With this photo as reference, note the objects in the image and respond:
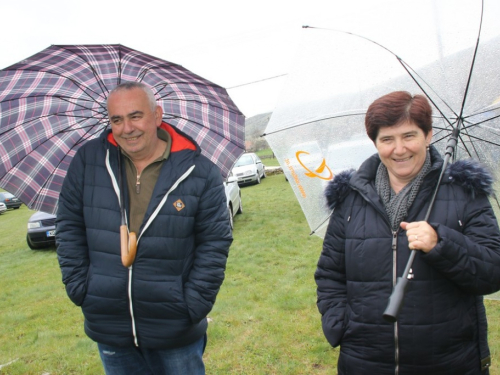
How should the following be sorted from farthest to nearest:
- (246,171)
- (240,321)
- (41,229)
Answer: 1. (246,171)
2. (41,229)
3. (240,321)

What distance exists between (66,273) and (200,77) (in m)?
1.41

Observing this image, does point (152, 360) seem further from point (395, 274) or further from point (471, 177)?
point (471, 177)

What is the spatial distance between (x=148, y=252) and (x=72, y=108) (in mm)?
1212

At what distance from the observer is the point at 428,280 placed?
1.87 meters

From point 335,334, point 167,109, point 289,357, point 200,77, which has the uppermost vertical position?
point 200,77

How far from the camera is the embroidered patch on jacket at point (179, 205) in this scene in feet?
7.52

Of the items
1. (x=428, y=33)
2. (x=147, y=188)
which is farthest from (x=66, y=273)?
(x=428, y=33)

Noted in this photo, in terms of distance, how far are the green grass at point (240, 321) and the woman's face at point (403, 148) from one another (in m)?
2.43

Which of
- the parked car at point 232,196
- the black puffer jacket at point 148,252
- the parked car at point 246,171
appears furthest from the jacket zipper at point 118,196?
the parked car at point 246,171

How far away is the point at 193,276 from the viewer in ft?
7.66

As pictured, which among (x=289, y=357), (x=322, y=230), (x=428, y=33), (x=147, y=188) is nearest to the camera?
(x=428, y=33)

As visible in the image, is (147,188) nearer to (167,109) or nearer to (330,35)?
(167,109)

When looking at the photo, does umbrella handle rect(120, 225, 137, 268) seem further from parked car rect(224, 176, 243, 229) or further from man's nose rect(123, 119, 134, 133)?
parked car rect(224, 176, 243, 229)

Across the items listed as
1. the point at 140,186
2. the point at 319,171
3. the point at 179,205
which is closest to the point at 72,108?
the point at 140,186
